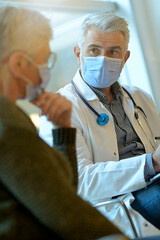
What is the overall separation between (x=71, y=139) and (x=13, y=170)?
0.31m

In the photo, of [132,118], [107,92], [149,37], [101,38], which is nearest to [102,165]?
[132,118]

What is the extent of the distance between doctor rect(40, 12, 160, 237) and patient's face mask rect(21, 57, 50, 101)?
1.79 ft

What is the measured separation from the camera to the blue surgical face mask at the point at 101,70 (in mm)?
1854

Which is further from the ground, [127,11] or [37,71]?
[37,71]

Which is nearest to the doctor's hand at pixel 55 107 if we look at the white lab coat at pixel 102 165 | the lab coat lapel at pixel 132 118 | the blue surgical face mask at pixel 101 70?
the white lab coat at pixel 102 165

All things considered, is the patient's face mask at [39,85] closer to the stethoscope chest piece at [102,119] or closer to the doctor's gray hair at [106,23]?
the stethoscope chest piece at [102,119]

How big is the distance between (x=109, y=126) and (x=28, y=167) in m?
1.05

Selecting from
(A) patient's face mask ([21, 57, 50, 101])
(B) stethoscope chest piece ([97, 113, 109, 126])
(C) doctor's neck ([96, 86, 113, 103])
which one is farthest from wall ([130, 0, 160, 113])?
(A) patient's face mask ([21, 57, 50, 101])

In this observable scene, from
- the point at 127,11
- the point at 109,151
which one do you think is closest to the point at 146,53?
the point at 127,11

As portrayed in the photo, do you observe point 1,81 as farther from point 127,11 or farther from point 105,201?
point 127,11

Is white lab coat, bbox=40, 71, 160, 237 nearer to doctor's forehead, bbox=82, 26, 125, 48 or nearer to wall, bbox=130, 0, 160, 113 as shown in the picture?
doctor's forehead, bbox=82, 26, 125, 48

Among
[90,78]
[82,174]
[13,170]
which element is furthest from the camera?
[90,78]

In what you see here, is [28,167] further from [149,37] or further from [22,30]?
[149,37]

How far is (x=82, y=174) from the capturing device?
65.3 inches
